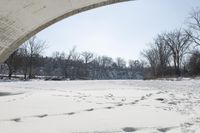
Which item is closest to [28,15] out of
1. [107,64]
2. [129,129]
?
[129,129]

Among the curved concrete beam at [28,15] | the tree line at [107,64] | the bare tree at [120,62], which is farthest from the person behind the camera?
the bare tree at [120,62]

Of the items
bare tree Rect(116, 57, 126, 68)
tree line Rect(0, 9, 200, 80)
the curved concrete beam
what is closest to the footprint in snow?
the curved concrete beam

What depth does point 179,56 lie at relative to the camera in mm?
58844

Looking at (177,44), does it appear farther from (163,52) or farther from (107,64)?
(107,64)

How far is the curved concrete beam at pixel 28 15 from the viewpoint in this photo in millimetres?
6662

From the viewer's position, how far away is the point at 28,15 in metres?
7.13

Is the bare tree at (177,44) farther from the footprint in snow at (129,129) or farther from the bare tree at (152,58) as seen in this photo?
the footprint in snow at (129,129)

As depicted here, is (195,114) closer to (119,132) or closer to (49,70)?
(119,132)

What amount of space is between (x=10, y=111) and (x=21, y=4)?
2180mm

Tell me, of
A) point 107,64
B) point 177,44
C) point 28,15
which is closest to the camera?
point 28,15

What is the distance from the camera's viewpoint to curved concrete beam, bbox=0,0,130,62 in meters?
6.66

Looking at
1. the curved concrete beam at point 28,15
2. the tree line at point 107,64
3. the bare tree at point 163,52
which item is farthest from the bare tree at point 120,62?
the curved concrete beam at point 28,15

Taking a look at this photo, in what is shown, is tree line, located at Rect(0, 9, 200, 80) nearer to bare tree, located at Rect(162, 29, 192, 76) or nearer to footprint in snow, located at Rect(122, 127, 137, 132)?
bare tree, located at Rect(162, 29, 192, 76)

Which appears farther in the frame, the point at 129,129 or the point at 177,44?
the point at 177,44
